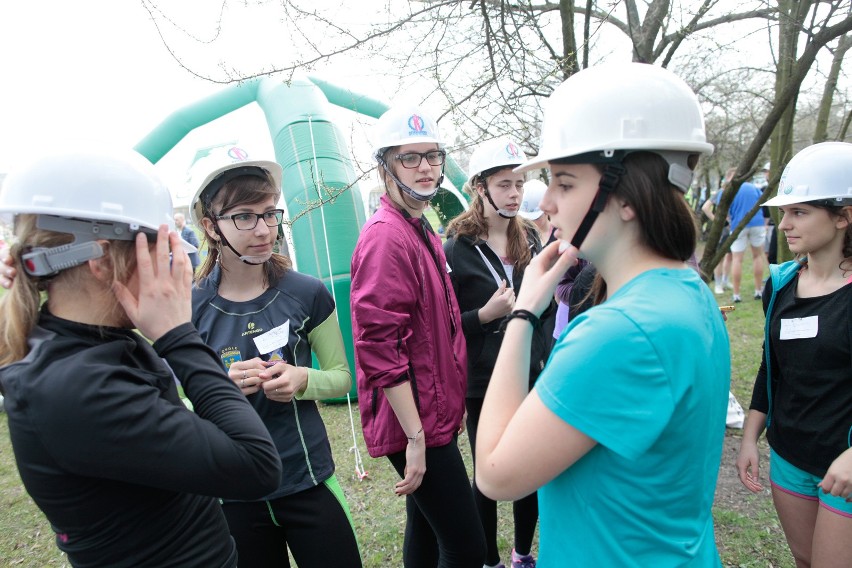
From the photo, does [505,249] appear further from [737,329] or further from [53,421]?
[737,329]

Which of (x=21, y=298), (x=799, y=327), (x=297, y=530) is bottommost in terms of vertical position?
(x=297, y=530)

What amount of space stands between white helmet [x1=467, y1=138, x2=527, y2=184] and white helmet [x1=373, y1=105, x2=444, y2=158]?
2.01 feet

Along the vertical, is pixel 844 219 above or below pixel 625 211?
below

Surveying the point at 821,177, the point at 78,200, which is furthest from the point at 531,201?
the point at 78,200

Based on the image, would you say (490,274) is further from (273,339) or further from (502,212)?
(273,339)

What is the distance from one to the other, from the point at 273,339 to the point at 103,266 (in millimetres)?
875

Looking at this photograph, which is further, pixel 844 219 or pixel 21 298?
pixel 844 219

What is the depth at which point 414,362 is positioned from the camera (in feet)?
7.13

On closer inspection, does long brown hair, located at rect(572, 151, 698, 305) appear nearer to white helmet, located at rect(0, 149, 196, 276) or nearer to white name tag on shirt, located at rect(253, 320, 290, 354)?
white helmet, located at rect(0, 149, 196, 276)

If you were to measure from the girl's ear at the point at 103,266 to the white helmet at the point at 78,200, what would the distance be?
0.03 metres

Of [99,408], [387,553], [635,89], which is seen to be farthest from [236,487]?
Result: [387,553]

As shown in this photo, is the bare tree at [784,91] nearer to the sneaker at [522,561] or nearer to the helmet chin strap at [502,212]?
the helmet chin strap at [502,212]

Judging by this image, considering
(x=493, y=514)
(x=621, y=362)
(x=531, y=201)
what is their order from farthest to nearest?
(x=531, y=201) → (x=493, y=514) → (x=621, y=362)

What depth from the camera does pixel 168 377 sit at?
4.56 feet
